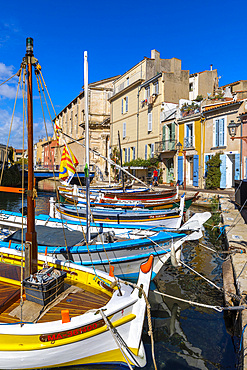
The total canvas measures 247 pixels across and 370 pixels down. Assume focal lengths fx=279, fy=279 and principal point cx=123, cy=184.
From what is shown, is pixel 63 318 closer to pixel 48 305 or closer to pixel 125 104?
pixel 48 305

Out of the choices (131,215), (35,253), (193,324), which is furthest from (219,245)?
(35,253)

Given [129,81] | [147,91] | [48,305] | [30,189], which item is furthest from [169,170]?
[48,305]

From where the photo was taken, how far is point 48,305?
15.0ft

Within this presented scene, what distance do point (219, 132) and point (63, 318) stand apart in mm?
21057

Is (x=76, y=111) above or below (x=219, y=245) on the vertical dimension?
above

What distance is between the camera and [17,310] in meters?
4.48

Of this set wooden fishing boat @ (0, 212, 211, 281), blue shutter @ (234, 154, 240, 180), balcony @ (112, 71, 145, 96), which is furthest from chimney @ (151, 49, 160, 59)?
wooden fishing boat @ (0, 212, 211, 281)

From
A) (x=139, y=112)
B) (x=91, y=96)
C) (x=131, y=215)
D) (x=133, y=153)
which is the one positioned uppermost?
(x=91, y=96)

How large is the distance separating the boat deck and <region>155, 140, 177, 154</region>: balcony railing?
23271 mm

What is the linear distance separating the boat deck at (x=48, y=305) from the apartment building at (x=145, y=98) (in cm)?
2257

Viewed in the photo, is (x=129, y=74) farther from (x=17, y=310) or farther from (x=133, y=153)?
(x=17, y=310)

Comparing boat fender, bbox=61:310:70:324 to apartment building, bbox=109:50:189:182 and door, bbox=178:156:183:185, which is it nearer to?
door, bbox=178:156:183:185

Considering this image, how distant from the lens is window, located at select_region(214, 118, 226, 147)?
21.8 metres

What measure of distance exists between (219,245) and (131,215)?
3.83 metres
